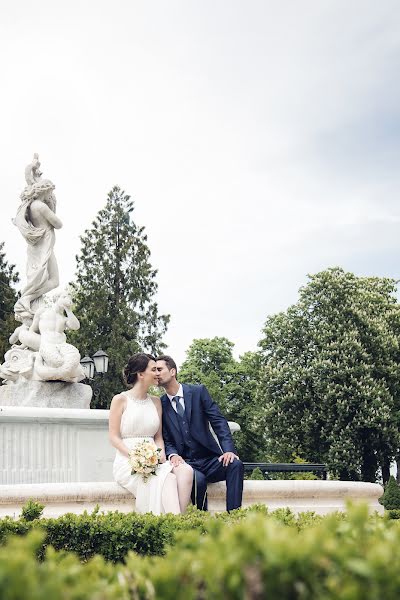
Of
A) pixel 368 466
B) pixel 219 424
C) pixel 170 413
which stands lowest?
pixel 368 466

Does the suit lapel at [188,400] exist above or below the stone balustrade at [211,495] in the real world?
above

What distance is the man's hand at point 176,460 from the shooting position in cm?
734

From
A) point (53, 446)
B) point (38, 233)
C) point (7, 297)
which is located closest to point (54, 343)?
point (53, 446)

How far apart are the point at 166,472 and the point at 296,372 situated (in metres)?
27.0

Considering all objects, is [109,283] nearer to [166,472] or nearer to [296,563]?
[166,472]

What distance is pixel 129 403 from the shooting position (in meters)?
7.79

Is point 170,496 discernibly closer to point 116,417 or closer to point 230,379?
point 116,417

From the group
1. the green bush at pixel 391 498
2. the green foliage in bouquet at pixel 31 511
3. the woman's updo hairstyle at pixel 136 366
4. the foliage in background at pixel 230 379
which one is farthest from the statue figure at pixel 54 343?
the foliage in background at pixel 230 379

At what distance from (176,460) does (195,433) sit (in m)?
0.42

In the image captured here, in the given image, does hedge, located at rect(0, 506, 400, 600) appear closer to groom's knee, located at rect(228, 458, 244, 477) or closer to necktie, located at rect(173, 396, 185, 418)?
groom's knee, located at rect(228, 458, 244, 477)

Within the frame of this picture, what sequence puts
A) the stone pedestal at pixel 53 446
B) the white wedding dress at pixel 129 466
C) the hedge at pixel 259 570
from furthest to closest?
1. the stone pedestal at pixel 53 446
2. the white wedding dress at pixel 129 466
3. the hedge at pixel 259 570

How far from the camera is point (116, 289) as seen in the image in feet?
141

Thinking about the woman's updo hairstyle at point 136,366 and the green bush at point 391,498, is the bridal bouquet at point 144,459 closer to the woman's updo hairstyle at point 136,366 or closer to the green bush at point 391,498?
the woman's updo hairstyle at point 136,366

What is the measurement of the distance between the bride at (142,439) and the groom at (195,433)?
0.10 metres
